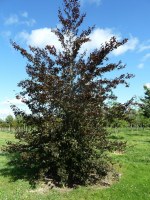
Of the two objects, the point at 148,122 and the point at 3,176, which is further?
the point at 148,122

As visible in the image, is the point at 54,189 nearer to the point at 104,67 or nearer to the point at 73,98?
the point at 73,98

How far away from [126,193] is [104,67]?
700cm

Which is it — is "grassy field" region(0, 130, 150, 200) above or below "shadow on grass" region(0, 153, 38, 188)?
below

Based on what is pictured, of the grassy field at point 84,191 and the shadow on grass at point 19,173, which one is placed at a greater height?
the shadow on grass at point 19,173

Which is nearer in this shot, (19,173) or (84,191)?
(84,191)

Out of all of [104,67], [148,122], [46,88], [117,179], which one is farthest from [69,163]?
[148,122]

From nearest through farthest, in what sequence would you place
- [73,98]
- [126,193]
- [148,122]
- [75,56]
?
[126,193]
[73,98]
[75,56]
[148,122]

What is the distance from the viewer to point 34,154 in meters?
17.4

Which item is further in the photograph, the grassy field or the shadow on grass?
the shadow on grass

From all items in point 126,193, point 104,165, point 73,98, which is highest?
point 73,98

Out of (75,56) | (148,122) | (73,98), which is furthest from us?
(148,122)

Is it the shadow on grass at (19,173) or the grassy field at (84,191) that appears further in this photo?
the shadow on grass at (19,173)

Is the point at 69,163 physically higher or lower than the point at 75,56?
lower

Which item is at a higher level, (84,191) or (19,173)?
(19,173)
